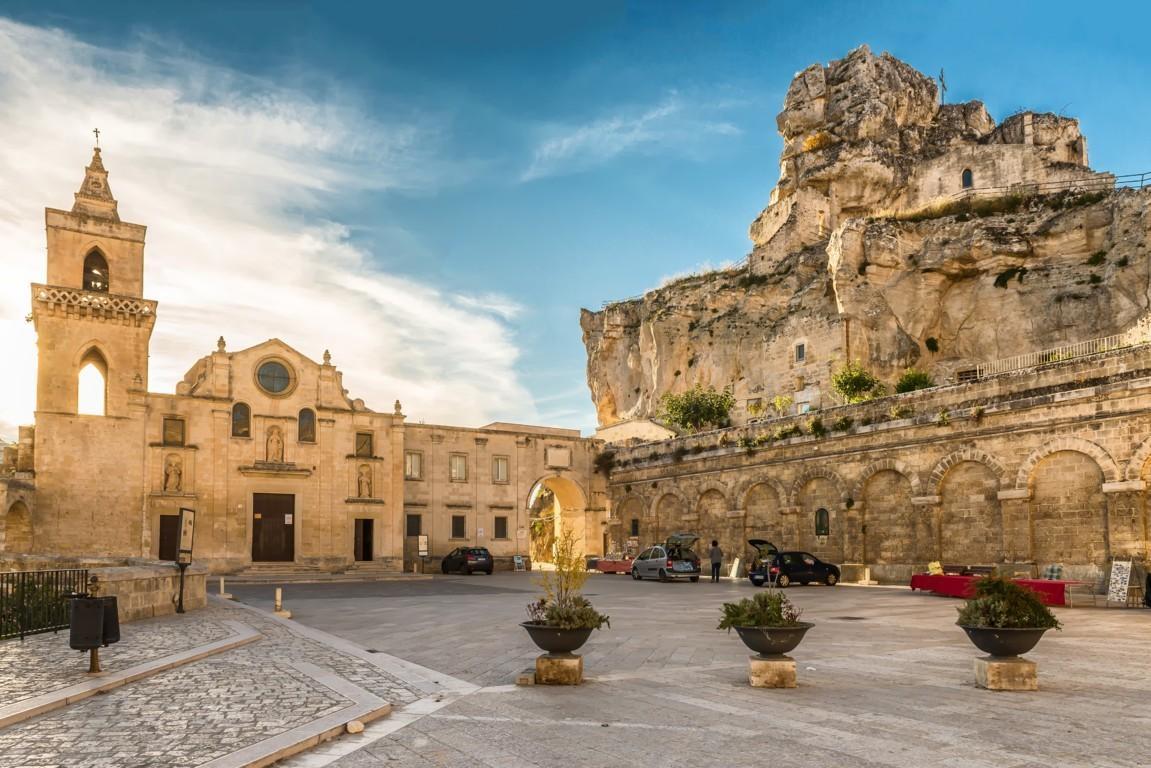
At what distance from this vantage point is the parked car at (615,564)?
39.8 meters

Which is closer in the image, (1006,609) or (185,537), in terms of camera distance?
(1006,609)

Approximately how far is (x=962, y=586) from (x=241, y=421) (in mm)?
30167

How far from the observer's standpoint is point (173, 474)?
37.3 metres

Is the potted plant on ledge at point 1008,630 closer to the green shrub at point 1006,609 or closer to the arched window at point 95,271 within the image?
the green shrub at point 1006,609

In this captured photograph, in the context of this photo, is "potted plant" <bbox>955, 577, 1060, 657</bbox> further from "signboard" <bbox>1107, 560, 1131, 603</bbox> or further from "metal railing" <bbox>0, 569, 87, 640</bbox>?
"signboard" <bbox>1107, 560, 1131, 603</bbox>

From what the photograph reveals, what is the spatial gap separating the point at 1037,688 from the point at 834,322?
4480cm

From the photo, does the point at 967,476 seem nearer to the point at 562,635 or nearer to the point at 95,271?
the point at 562,635

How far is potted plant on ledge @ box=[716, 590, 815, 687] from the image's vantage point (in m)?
9.76

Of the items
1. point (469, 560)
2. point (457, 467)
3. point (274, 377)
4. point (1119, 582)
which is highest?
point (274, 377)

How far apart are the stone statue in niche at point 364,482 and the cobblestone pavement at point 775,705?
24.7m

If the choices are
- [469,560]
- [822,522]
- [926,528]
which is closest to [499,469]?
[469,560]

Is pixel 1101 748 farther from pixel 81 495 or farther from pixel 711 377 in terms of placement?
pixel 711 377

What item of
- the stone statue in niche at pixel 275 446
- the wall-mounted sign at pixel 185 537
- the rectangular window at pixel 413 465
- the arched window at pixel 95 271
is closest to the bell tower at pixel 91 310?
the arched window at pixel 95 271

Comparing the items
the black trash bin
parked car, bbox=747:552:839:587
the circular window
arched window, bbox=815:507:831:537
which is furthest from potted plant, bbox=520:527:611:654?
the circular window
